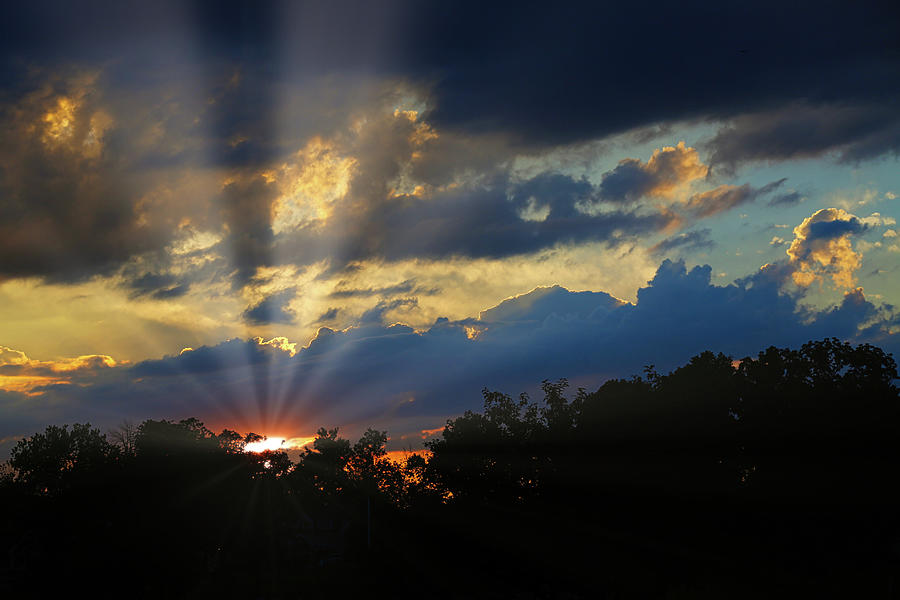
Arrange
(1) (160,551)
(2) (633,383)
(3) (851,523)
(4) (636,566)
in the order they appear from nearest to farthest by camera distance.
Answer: (3) (851,523), (4) (636,566), (1) (160,551), (2) (633,383)

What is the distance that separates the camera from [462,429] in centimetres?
9212

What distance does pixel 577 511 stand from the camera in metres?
72.4

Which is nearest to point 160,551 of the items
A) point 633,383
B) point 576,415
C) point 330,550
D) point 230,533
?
point 230,533

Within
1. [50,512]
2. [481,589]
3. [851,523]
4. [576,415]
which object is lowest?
[481,589]

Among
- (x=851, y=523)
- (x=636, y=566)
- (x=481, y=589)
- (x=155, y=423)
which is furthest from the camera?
(x=155, y=423)

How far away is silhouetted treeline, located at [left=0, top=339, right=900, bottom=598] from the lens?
194 ft

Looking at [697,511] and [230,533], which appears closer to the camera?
[697,511]

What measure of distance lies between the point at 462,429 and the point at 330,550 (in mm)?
21577

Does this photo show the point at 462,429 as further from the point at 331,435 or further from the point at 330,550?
the point at 331,435

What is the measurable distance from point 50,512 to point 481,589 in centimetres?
→ 4732

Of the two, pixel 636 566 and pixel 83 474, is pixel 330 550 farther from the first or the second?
pixel 636 566

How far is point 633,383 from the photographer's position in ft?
260

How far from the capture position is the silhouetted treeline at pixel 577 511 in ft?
194

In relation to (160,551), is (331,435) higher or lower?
higher
